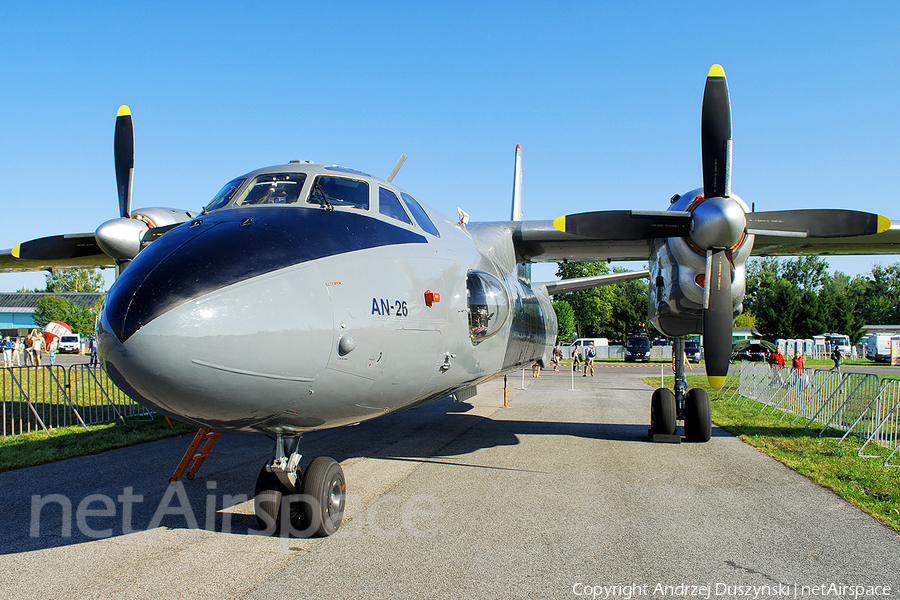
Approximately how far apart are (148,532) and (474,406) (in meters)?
11.8

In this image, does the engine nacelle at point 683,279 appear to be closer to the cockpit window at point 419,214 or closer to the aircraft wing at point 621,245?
the aircraft wing at point 621,245

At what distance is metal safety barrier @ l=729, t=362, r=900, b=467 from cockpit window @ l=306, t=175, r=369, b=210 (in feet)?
27.2

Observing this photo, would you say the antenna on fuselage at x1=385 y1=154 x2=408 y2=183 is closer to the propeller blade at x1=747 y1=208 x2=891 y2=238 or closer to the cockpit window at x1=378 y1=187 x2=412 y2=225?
the cockpit window at x1=378 y1=187 x2=412 y2=225

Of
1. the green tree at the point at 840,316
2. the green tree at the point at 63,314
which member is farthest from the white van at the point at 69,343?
the green tree at the point at 840,316

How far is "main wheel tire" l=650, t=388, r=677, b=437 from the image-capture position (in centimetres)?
1090

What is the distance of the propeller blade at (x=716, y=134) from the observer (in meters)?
8.94

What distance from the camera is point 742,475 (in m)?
8.15

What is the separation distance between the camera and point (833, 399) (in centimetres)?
1462

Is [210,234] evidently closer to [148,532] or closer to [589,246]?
[148,532]

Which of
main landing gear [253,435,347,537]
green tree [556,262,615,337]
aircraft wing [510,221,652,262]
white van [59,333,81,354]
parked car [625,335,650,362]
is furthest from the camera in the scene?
green tree [556,262,615,337]

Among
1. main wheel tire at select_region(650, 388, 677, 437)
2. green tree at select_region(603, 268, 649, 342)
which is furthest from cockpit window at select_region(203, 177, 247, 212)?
green tree at select_region(603, 268, 649, 342)

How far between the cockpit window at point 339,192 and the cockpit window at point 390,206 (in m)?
0.17

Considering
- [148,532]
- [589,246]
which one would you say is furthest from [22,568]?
[589,246]

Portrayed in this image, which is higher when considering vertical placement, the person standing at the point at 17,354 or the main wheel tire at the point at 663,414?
the main wheel tire at the point at 663,414
